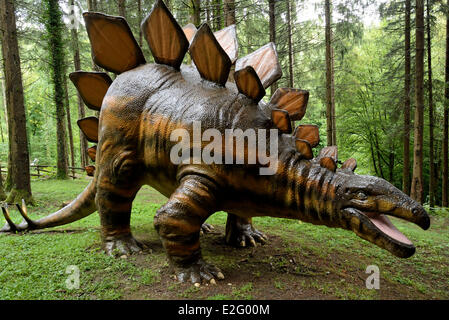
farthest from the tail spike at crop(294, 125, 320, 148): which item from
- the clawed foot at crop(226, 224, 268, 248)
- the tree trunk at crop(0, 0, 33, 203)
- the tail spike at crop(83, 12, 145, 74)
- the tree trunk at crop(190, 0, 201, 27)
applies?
the tree trunk at crop(0, 0, 33, 203)

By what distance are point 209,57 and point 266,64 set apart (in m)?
0.57

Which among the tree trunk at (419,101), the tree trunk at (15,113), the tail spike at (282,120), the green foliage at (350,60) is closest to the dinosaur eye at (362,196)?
the tail spike at (282,120)

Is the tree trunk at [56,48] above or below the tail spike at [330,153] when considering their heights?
above

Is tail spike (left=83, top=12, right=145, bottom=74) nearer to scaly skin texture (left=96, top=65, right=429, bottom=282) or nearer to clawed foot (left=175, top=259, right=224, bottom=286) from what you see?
scaly skin texture (left=96, top=65, right=429, bottom=282)

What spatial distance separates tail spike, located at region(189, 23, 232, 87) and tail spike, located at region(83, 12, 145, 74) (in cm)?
68

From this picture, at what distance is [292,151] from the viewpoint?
7.84 feet

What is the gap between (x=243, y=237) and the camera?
3518 millimetres

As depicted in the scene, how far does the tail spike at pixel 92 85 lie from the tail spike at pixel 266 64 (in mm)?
1343

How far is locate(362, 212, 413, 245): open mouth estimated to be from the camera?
6.47 feet

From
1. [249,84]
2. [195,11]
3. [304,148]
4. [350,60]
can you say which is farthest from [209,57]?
[350,60]

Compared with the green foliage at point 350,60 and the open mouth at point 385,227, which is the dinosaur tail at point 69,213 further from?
the green foliage at point 350,60

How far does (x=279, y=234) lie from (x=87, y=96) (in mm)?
2758

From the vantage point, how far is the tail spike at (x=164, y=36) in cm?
260

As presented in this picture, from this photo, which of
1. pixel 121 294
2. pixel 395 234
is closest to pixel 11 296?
pixel 121 294
